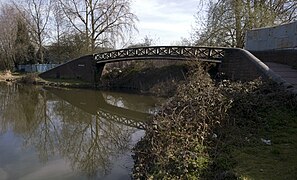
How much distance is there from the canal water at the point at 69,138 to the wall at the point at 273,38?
6.30m

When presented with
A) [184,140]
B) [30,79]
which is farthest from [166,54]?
[184,140]

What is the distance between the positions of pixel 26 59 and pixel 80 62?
14972 mm

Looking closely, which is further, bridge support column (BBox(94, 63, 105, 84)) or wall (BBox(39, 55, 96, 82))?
wall (BBox(39, 55, 96, 82))

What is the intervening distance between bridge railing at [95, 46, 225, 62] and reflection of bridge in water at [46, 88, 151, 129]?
13.0 feet

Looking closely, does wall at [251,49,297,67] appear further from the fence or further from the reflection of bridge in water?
the fence

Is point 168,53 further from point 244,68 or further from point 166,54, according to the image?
point 244,68

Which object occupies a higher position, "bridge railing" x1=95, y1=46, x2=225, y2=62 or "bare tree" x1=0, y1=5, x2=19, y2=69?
"bare tree" x1=0, y1=5, x2=19, y2=69

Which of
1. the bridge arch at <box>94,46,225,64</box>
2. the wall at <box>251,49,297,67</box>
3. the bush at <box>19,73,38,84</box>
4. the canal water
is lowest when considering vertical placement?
the canal water

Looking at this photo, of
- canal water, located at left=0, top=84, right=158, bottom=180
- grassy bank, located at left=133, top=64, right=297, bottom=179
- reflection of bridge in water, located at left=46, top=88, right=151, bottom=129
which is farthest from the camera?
reflection of bridge in water, located at left=46, top=88, right=151, bottom=129

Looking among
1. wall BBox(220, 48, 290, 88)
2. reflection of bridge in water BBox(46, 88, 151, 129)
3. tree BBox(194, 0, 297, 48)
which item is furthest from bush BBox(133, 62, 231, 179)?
tree BBox(194, 0, 297, 48)

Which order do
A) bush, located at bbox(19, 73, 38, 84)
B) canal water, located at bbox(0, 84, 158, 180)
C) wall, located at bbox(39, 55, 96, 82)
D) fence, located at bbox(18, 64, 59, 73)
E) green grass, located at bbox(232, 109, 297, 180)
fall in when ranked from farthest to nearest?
fence, located at bbox(18, 64, 59, 73) < bush, located at bbox(19, 73, 38, 84) < wall, located at bbox(39, 55, 96, 82) < canal water, located at bbox(0, 84, 158, 180) < green grass, located at bbox(232, 109, 297, 180)

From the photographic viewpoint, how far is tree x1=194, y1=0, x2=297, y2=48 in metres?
19.4

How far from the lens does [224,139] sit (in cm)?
618

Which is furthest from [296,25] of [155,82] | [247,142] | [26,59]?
[26,59]
